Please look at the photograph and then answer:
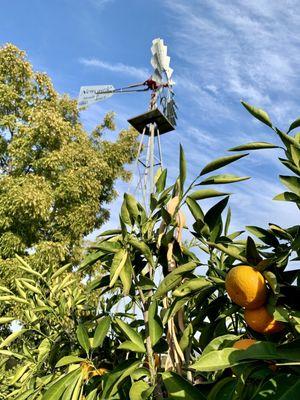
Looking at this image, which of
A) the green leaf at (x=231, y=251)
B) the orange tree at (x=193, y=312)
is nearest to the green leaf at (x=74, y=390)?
the orange tree at (x=193, y=312)

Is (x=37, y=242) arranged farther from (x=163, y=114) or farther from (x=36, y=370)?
(x=36, y=370)

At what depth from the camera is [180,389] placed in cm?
53

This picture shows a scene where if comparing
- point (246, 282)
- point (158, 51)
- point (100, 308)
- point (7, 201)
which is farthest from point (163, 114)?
point (246, 282)

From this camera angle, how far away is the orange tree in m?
0.48

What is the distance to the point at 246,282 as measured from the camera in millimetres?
536

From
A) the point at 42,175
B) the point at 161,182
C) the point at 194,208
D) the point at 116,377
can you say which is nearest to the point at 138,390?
the point at 116,377

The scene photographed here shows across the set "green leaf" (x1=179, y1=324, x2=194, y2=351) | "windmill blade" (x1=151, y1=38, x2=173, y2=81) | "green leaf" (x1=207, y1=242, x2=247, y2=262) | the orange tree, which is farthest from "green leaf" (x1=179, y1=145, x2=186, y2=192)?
"windmill blade" (x1=151, y1=38, x2=173, y2=81)

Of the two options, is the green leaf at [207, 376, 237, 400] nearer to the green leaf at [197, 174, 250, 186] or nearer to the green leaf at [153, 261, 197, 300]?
the green leaf at [153, 261, 197, 300]

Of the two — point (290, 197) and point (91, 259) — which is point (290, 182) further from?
point (91, 259)

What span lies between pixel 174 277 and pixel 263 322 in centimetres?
14

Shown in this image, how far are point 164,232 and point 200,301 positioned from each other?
127 mm

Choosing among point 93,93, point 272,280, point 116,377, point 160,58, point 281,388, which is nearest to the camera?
point 281,388

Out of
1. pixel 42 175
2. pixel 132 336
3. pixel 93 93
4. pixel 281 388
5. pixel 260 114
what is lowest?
pixel 281 388

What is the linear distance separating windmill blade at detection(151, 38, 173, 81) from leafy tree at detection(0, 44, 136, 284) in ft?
5.31
